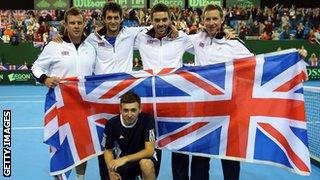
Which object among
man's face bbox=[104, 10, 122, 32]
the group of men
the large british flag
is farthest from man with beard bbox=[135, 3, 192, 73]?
man's face bbox=[104, 10, 122, 32]

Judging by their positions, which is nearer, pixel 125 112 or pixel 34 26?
pixel 125 112

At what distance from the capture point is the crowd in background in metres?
17.4

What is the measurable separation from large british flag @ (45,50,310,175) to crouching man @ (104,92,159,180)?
13.3 inches

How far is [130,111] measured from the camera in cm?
394

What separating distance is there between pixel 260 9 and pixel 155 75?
1644 centimetres

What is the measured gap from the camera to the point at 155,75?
14.4 feet

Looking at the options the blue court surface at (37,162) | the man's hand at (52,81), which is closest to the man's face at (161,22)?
the man's hand at (52,81)

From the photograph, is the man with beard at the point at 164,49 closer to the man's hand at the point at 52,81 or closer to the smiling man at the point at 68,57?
the smiling man at the point at 68,57

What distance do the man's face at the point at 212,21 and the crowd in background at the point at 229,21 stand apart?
12.7m

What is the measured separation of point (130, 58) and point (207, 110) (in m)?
0.97

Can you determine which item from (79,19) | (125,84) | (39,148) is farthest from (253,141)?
(39,148)

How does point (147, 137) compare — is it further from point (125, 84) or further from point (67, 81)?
point (67, 81)

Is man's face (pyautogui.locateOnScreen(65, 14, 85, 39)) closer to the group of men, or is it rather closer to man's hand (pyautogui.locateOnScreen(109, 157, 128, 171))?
the group of men
